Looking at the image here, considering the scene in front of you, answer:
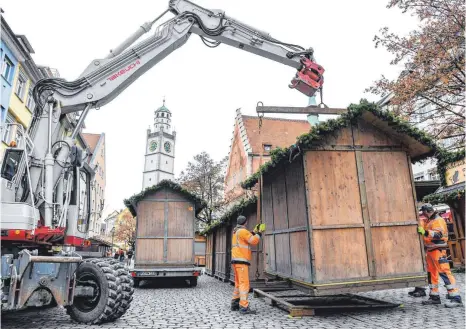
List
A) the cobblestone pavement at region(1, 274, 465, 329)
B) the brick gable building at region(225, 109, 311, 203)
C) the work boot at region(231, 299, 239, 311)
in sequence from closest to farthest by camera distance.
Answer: the cobblestone pavement at region(1, 274, 465, 329)
the work boot at region(231, 299, 239, 311)
the brick gable building at region(225, 109, 311, 203)

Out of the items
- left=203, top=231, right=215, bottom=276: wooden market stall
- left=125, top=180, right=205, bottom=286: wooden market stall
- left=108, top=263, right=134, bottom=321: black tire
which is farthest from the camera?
left=203, top=231, right=215, bottom=276: wooden market stall

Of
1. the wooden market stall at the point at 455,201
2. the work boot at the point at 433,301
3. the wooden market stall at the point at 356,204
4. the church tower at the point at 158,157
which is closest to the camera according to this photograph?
the wooden market stall at the point at 356,204

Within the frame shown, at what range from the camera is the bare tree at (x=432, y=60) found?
14008 mm

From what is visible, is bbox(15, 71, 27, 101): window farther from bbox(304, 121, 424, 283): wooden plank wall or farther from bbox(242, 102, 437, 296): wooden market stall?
bbox(304, 121, 424, 283): wooden plank wall

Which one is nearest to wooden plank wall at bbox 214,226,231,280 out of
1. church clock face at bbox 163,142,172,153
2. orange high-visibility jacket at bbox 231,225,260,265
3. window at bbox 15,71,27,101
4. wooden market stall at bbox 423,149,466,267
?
orange high-visibility jacket at bbox 231,225,260,265

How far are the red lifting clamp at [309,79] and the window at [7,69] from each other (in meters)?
18.4

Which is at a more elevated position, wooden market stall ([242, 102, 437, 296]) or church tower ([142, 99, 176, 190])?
church tower ([142, 99, 176, 190])

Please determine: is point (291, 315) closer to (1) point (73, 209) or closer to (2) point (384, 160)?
(2) point (384, 160)

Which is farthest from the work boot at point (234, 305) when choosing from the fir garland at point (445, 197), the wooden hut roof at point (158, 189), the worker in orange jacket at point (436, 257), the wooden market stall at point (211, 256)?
the wooden market stall at point (211, 256)

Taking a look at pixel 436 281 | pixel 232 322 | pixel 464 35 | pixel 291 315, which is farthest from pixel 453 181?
pixel 232 322

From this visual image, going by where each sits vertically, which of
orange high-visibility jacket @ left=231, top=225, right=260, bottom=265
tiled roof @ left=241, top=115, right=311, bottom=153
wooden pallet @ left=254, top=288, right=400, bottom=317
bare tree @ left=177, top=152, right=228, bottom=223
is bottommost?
wooden pallet @ left=254, top=288, right=400, bottom=317

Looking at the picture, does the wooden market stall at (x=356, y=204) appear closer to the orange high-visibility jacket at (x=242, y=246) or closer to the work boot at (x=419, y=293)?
the orange high-visibility jacket at (x=242, y=246)

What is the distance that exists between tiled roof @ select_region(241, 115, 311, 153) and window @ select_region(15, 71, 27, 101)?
76.3ft

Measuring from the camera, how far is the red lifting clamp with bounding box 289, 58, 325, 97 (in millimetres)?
8859
